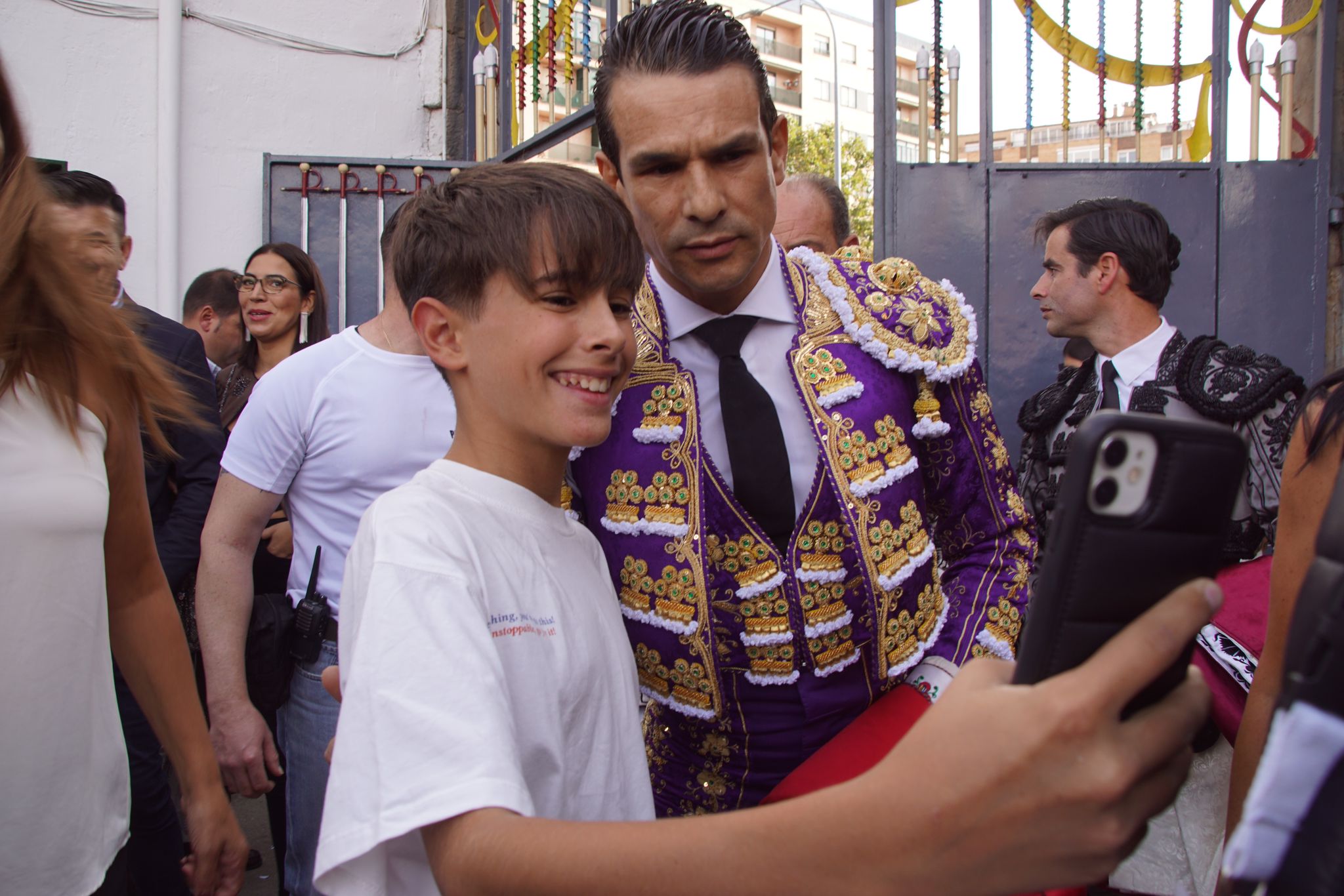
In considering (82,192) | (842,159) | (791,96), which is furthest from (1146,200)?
(791,96)

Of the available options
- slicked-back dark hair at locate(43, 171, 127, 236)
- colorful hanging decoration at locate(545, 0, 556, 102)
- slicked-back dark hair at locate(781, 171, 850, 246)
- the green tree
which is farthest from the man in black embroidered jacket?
the green tree

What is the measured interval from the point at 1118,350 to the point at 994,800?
118 inches

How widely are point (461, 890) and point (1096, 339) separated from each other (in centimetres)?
308

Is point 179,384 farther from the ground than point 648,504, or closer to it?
farther from the ground

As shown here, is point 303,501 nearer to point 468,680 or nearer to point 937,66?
point 468,680

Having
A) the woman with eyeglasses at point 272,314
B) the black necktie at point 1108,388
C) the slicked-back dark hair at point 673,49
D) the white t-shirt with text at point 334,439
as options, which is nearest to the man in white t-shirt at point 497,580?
the slicked-back dark hair at point 673,49

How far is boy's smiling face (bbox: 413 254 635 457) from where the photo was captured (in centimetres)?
119

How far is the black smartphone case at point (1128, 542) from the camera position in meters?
0.59

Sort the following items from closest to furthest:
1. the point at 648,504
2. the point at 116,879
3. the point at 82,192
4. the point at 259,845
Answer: the point at 116,879
the point at 648,504
the point at 82,192
the point at 259,845

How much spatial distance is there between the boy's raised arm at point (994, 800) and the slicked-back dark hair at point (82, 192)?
9.70 feet

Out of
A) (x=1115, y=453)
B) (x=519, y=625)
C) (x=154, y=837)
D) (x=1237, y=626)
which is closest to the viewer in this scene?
(x=1115, y=453)

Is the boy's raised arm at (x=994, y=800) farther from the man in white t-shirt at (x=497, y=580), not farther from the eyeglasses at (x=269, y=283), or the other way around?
the eyeglasses at (x=269, y=283)

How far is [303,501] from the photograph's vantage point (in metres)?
2.30

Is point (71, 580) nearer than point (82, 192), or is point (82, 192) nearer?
point (71, 580)
